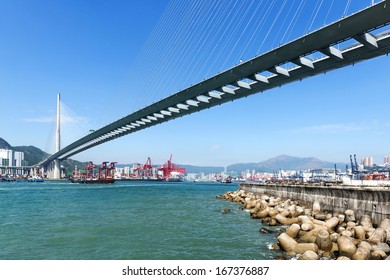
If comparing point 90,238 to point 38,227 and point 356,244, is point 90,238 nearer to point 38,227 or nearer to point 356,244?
point 38,227

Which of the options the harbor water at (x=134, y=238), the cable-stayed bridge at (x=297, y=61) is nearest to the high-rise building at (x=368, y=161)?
the cable-stayed bridge at (x=297, y=61)

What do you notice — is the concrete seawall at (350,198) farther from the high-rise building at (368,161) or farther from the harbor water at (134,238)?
the high-rise building at (368,161)

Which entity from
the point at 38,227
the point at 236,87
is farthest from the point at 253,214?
the point at 236,87

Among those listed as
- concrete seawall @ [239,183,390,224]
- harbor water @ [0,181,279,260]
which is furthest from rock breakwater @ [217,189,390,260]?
harbor water @ [0,181,279,260]

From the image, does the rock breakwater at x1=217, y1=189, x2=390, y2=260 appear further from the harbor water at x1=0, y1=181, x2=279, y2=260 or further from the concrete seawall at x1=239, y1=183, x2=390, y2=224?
the harbor water at x1=0, y1=181, x2=279, y2=260

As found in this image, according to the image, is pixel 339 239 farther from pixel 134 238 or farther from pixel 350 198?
pixel 134 238

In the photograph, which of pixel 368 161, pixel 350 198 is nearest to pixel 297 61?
pixel 350 198
